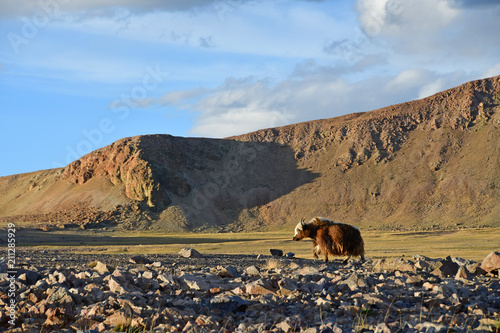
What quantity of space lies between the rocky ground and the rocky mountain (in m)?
68.0

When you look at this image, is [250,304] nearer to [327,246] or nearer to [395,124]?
[327,246]

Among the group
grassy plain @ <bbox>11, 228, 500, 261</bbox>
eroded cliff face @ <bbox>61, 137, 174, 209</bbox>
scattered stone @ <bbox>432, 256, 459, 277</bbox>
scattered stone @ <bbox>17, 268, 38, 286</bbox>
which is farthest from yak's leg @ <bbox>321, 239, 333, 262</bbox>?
eroded cliff face @ <bbox>61, 137, 174, 209</bbox>

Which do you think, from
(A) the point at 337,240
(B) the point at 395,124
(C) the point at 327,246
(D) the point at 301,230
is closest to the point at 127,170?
(B) the point at 395,124

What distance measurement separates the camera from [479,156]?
84188 millimetres

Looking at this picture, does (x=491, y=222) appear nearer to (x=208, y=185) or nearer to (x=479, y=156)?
(x=479, y=156)

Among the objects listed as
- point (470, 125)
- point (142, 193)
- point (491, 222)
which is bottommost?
point (491, 222)

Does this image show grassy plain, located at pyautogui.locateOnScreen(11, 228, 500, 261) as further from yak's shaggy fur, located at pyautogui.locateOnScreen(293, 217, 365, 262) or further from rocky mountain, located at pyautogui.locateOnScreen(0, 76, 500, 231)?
yak's shaggy fur, located at pyautogui.locateOnScreen(293, 217, 365, 262)

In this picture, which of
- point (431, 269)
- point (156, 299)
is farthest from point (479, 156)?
point (156, 299)

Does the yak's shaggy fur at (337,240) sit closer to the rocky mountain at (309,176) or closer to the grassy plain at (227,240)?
the grassy plain at (227,240)

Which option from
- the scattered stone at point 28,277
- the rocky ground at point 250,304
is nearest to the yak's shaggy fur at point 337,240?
the rocky ground at point 250,304

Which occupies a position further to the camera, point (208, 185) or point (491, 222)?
point (208, 185)

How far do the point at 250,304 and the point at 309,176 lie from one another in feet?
285

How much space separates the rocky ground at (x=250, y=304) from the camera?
343 inches

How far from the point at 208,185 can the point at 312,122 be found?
Result: 2626 centimetres
